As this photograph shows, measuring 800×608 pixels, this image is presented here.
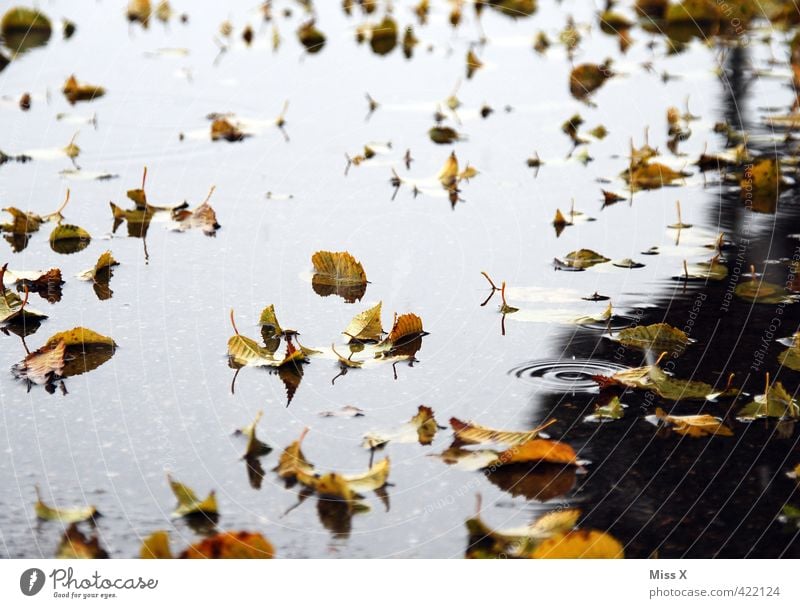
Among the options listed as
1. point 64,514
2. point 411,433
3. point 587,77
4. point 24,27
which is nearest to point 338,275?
point 411,433

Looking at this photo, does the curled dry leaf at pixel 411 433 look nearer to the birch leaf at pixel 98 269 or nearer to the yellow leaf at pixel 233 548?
the yellow leaf at pixel 233 548

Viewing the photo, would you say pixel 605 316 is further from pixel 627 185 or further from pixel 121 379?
pixel 627 185

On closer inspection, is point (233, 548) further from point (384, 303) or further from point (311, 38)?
point (311, 38)

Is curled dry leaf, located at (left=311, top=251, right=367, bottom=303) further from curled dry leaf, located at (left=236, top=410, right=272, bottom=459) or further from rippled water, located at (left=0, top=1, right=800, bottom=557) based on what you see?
curled dry leaf, located at (left=236, top=410, right=272, bottom=459)

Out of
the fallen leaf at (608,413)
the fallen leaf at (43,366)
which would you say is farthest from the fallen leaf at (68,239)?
the fallen leaf at (608,413)
